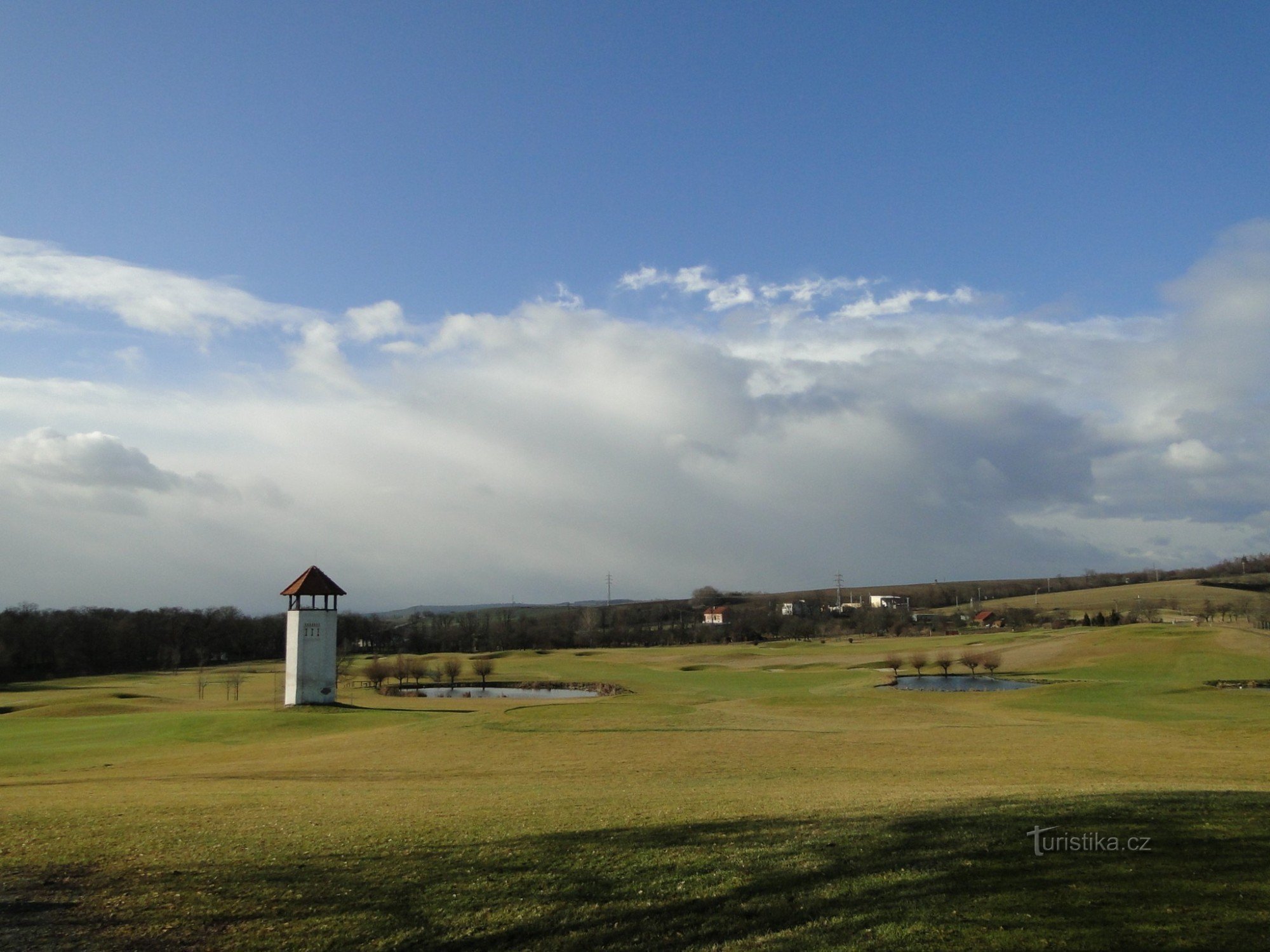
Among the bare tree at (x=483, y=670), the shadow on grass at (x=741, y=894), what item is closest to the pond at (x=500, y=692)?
the bare tree at (x=483, y=670)

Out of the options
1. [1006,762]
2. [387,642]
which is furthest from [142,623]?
[1006,762]

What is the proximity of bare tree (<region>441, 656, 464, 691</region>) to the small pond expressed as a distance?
1.46 m

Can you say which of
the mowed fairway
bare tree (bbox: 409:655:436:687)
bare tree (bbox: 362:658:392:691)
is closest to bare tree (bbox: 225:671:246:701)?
bare tree (bbox: 362:658:392:691)

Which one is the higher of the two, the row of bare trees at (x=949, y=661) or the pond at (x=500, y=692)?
the row of bare trees at (x=949, y=661)

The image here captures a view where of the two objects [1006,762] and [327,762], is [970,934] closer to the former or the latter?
[1006,762]

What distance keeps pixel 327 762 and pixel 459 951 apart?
79.2 feet

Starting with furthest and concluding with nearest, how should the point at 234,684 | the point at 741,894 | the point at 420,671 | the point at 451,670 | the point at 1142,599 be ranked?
the point at 1142,599 → the point at 451,670 → the point at 420,671 → the point at 234,684 → the point at 741,894

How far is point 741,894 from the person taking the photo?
10.5 m

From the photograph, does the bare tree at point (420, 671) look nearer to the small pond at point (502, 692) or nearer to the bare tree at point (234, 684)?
the small pond at point (502, 692)

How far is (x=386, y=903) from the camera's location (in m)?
10.6

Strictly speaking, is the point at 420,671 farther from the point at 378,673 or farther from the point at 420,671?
the point at 378,673

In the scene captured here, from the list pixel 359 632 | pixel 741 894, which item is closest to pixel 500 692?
pixel 741 894

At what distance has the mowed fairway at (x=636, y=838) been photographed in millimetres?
9531

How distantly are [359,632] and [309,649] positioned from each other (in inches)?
4177
